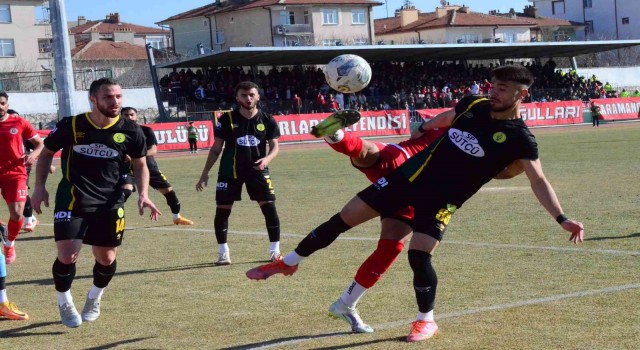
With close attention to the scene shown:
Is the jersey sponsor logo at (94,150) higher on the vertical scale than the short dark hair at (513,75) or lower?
lower

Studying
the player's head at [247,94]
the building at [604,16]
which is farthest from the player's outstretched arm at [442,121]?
the building at [604,16]

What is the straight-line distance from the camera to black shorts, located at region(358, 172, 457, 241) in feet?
21.5

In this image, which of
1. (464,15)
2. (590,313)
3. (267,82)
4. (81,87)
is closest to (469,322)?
(590,313)

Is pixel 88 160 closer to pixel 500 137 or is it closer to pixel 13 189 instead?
pixel 500 137

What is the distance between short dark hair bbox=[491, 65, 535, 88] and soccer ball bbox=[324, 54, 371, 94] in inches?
54.6

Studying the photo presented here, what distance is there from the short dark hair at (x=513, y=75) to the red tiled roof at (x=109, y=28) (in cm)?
10277

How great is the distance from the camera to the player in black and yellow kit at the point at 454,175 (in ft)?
21.3

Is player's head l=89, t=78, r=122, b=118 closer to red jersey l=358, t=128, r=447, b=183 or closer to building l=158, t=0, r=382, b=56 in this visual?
red jersey l=358, t=128, r=447, b=183

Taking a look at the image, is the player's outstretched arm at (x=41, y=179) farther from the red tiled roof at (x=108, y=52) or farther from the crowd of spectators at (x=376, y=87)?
the red tiled roof at (x=108, y=52)

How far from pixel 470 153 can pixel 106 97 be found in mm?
2924

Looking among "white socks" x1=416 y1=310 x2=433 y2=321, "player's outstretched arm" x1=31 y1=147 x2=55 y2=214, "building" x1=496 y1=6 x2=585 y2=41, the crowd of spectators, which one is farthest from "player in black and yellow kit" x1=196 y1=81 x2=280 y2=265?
"building" x1=496 y1=6 x2=585 y2=41

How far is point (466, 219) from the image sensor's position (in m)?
13.4

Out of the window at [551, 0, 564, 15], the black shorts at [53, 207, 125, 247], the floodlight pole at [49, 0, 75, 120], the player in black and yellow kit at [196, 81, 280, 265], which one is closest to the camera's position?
the black shorts at [53, 207, 125, 247]

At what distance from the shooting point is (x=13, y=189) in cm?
1170
